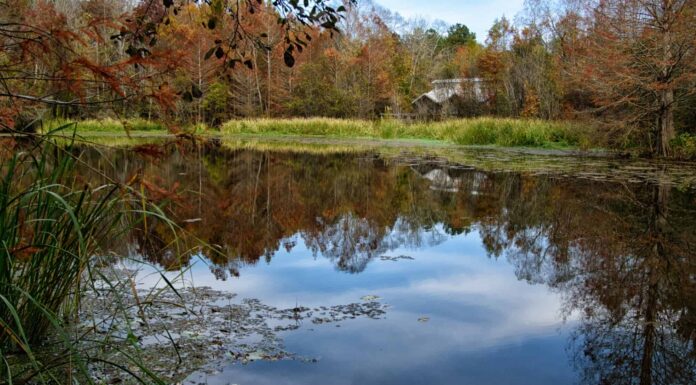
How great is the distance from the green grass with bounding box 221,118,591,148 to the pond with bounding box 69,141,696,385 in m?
10.5

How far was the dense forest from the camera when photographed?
212cm

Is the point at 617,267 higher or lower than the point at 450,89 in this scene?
lower

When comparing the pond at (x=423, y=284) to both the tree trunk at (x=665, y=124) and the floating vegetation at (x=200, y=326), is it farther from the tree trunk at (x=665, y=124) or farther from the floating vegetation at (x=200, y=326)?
the tree trunk at (x=665, y=124)

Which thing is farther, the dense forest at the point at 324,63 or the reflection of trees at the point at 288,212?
the reflection of trees at the point at 288,212

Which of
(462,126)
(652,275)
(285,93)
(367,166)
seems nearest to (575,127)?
(462,126)

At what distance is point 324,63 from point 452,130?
15201 millimetres

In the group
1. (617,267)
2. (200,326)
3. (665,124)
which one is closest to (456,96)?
(665,124)

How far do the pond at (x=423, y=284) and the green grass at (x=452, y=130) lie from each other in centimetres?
1052

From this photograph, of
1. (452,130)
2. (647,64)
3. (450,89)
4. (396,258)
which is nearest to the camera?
(396,258)

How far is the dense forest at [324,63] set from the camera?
2125mm

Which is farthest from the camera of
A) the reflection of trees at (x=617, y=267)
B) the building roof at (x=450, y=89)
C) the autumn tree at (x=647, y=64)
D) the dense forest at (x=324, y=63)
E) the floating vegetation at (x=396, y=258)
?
the building roof at (x=450, y=89)

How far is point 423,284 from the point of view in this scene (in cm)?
457

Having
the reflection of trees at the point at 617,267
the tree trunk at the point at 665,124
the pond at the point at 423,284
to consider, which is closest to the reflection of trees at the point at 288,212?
the pond at the point at 423,284

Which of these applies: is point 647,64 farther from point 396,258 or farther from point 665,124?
point 396,258
